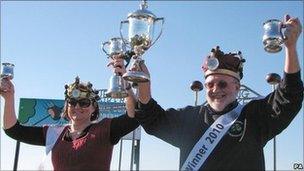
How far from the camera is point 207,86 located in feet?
16.7

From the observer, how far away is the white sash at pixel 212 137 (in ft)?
16.4

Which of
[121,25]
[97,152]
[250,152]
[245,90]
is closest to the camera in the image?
[250,152]

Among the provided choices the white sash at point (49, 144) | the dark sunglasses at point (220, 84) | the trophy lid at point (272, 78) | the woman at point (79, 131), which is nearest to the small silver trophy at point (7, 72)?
the woman at point (79, 131)

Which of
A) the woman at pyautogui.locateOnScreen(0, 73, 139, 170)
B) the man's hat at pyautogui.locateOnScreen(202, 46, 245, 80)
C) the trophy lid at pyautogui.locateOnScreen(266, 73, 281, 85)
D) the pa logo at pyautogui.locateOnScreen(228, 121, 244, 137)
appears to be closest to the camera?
the pa logo at pyautogui.locateOnScreen(228, 121, 244, 137)

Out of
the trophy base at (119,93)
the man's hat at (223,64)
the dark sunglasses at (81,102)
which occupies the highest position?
the man's hat at (223,64)

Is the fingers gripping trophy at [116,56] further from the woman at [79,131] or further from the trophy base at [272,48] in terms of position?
the trophy base at [272,48]

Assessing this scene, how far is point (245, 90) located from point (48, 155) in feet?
32.4

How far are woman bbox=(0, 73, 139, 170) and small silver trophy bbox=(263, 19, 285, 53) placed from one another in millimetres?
1386

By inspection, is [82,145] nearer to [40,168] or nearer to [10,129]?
[40,168]

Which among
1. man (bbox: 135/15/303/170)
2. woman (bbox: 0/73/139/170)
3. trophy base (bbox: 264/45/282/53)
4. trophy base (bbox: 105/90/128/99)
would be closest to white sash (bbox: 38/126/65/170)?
woman (bbox: 0/73/139/170)

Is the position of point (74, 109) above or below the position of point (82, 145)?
above

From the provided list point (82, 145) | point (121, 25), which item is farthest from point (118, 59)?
point (82, 145)

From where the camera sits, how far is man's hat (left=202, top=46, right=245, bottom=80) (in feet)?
16.7

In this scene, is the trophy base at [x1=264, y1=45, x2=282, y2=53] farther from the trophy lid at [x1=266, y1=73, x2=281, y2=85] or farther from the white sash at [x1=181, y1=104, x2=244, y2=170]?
the trophy lid at [x1=266, y1=73, x2=281, y2=85]
